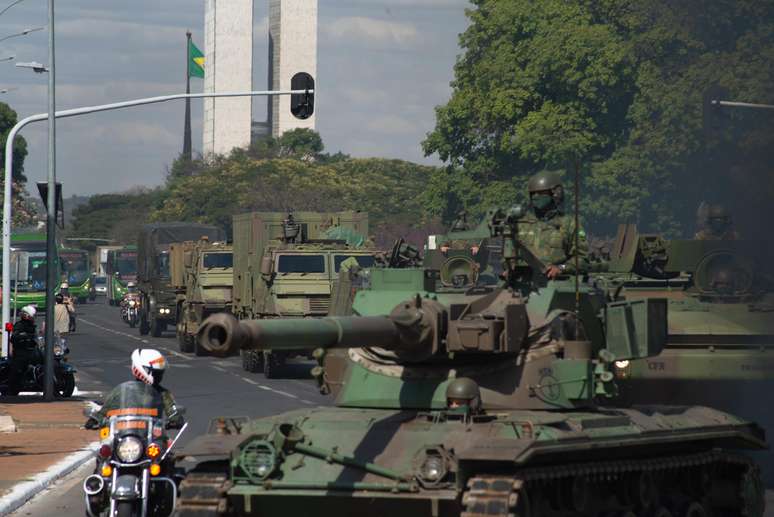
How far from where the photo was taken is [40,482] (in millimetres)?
16969

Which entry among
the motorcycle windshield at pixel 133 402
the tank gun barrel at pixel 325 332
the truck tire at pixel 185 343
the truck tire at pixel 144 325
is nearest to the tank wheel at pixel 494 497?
the tank gun barrel at pixel 325 332

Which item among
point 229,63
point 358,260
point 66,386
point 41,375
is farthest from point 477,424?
point 229,63

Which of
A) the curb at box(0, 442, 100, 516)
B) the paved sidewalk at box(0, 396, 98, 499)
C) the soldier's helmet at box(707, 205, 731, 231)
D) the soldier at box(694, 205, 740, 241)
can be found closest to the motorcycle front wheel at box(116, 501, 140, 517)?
the curb at box(0, 442, 100, 516)

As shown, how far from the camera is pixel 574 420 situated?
449 inches

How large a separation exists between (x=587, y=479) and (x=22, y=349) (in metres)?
17.6

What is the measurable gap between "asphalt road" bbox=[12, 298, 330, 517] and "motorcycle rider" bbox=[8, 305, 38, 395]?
110 cm

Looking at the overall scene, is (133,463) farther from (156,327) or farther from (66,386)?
(156,327)

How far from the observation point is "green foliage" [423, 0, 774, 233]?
41281 mm

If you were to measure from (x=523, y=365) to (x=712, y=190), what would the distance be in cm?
2517

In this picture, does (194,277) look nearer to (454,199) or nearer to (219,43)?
(454,199)

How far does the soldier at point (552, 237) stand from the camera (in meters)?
12.9

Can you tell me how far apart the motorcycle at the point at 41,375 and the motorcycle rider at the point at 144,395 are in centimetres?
1523

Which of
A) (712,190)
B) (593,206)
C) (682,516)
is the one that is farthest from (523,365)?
(593,206)

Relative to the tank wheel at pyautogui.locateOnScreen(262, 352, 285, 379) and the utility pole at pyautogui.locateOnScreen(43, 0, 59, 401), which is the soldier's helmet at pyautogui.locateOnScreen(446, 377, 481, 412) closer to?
the utility pole at pyautogui.locateOnScreen(43, 0, 59, 401)
